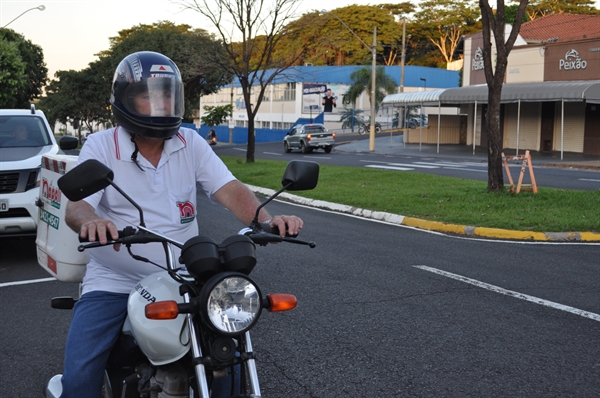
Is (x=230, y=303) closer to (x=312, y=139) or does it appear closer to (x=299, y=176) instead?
(x=299, y=176)

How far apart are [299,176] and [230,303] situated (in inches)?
29.4

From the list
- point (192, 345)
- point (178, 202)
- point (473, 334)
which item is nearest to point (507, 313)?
point (473, 334)

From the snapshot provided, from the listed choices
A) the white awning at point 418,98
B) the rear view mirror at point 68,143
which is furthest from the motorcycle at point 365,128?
the rear view mirror at point 68,143

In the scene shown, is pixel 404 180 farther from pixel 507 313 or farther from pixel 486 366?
pixel 486 366

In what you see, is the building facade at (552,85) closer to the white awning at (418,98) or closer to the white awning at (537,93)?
the white awning at (537,93)

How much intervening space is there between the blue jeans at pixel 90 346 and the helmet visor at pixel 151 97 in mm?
835

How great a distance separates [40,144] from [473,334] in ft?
24.0

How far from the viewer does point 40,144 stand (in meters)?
10.5

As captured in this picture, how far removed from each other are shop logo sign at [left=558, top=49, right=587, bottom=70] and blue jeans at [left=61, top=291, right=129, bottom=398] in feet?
125

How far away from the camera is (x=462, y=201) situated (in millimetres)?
14617

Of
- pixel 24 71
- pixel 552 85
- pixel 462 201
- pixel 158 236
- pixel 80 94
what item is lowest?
pixel 462 201

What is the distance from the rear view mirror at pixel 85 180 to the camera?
2.57 metres

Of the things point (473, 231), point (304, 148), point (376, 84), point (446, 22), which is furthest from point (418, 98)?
point (446, 22)

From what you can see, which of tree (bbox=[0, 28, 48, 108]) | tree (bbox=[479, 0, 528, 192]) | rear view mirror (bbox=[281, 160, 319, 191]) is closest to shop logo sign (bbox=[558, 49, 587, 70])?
tree (bbox=[479, 0, 528, 192])
